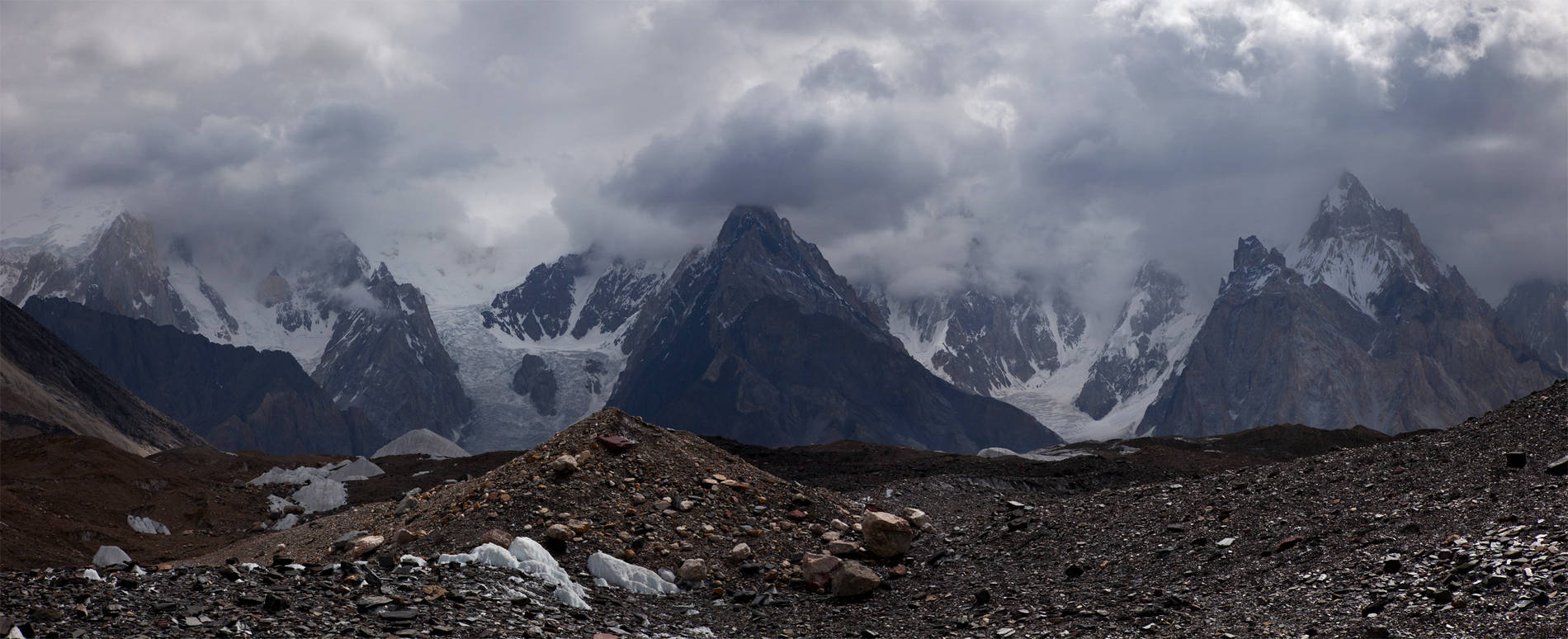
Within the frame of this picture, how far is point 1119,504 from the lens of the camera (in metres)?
25.6

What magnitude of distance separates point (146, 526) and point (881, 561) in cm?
3654

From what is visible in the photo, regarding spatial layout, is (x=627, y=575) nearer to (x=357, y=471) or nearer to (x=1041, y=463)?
(x=1041, y=463)

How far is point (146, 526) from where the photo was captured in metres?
47.3

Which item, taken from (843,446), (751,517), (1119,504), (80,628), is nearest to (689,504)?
(751,517)

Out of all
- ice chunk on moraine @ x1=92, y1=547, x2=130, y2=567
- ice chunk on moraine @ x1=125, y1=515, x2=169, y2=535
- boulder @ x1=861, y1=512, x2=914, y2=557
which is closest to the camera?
boulder @ x1=861, y1=512, x2=914, y2=557

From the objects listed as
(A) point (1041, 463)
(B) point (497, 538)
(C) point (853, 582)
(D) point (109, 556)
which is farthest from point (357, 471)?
(C) point (853, 582)

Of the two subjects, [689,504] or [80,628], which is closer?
[80,628]

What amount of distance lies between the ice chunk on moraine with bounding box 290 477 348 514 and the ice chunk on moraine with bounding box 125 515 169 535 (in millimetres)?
7366

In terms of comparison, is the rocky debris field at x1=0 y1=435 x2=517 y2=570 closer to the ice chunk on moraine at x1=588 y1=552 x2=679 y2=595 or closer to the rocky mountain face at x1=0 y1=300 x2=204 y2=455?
the ice chunk on moraine at x1=588 y1=552 x2=679 y2=595

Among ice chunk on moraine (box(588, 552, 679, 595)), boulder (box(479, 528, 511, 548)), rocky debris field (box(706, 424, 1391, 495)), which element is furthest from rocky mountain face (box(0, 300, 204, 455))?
ice chunk on moraine (box(588, 552, 679, 595))

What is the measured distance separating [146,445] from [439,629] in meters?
179

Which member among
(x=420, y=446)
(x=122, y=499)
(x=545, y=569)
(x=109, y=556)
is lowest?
(x=109, y=556)

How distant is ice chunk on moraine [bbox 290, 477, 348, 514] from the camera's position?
183 feet

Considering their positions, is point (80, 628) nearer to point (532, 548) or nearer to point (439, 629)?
point (439, 629)
